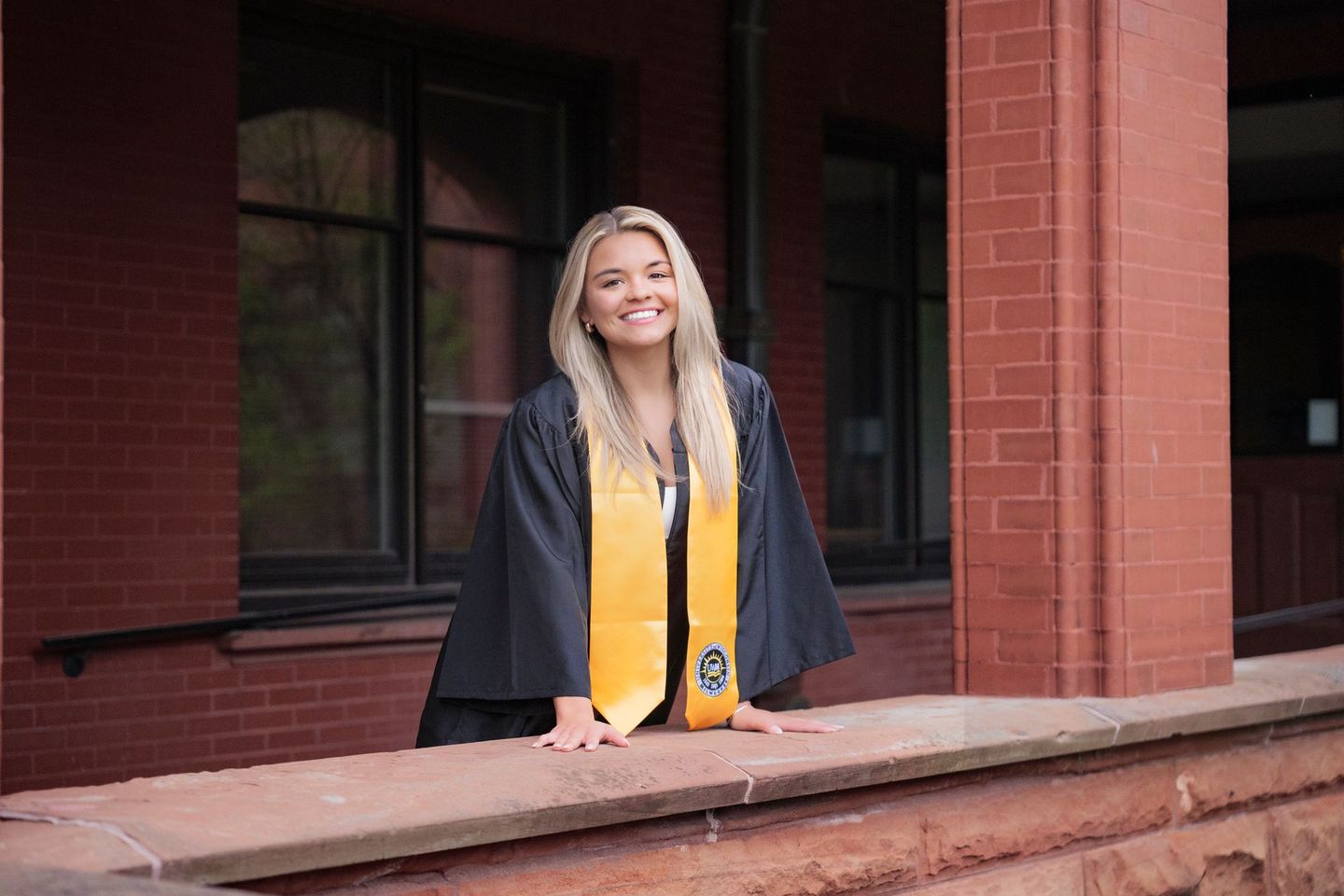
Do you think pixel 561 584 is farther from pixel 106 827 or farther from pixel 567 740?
pixel 106 827

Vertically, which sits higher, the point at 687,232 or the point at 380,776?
the point at 687,232

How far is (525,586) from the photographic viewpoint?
12.3ft

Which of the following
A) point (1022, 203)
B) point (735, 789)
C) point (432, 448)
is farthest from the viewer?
point (432, 448)

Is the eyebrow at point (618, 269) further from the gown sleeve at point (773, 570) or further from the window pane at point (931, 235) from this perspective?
the window pane at point (931, 235)

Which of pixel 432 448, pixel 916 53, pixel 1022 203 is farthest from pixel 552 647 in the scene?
pixel 916 53

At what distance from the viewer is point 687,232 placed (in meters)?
8.27

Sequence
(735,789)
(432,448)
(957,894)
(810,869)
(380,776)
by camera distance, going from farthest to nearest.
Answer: (432,448)
(957,894)
(810,869)
(735,789)
(380,776)

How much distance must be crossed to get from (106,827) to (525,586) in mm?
1151

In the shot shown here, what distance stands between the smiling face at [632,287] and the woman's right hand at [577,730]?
2.66 feet

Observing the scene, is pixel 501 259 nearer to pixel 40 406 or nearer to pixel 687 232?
pixel 687 232

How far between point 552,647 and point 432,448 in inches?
157

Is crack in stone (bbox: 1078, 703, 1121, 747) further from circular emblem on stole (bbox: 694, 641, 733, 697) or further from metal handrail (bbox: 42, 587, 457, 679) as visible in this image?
metal handrail (bbox: 42, 587, 457, 679)

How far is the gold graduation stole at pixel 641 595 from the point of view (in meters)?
3.84

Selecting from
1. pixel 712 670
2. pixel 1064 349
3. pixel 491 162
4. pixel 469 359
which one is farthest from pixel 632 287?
pixel 491 162
